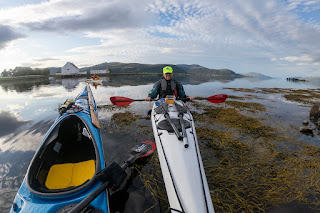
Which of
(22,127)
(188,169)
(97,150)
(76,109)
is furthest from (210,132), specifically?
(22,127)

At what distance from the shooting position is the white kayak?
8.40ft

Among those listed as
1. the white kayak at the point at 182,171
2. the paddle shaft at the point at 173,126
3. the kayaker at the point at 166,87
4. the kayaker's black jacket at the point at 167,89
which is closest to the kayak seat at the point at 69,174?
the white kayak at the point at 182,171

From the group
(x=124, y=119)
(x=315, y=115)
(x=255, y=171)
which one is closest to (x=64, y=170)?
(x=124, y=119)

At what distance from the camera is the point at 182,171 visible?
3119mm

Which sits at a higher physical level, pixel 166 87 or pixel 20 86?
pixel 20 86

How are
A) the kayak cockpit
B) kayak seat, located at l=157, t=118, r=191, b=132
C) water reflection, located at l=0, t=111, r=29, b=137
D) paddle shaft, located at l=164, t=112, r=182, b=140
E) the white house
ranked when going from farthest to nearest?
the white house, water reflection, located at l=0, t=111, r=29, b=137, kayak seat, located at l=157, t=118, r=191, b=132, paddle shaft, located at l=164, t=112, r=182, b=140, the kayak cockpit

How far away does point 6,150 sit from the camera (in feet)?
18.8

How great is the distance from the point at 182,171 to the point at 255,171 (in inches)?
121

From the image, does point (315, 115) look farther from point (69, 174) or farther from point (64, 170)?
point (64, 170)

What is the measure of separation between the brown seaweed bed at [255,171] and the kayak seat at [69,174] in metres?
1.58

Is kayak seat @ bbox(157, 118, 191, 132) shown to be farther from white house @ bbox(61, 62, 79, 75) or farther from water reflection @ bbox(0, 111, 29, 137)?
white house @ bbox(61, 62, 79, 75)

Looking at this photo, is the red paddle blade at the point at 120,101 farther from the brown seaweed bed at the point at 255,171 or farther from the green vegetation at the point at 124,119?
the brown seaweed bed at the point at 255,171

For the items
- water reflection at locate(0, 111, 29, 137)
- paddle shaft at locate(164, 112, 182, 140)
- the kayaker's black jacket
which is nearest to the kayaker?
the kayaker's black jacket

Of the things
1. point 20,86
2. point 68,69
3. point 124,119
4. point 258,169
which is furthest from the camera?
point 68,69
